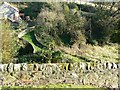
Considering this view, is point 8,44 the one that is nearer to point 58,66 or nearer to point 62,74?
point 58,66

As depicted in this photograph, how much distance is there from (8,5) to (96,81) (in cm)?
187

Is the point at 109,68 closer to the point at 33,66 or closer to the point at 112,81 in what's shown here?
the point at 112,81

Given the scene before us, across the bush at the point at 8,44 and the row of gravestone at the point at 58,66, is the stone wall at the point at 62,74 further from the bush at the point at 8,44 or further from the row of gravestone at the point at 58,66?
the bush at the point at 8,44

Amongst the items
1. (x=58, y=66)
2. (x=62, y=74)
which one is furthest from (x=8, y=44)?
(x=62, y=74)

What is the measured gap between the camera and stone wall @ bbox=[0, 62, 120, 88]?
6.08m

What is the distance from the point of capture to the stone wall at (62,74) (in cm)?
608

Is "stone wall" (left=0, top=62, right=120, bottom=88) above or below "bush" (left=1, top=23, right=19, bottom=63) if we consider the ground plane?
below

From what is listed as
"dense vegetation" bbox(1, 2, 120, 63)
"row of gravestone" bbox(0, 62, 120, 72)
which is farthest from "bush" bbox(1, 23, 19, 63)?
"row of gravestone" bbox(0, 62, 120, 72)

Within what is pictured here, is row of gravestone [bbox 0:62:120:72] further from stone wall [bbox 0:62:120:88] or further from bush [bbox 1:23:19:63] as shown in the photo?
bush [bbox 1:23:19:63]

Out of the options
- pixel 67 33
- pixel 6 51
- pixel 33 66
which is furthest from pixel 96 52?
pixel 6 51

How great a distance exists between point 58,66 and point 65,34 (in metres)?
0.52

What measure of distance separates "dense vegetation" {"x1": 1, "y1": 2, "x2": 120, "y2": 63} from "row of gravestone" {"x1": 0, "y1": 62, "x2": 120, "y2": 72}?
2.8 inches

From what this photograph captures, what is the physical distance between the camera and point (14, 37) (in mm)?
6160

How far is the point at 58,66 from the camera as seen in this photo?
6.11 meters
